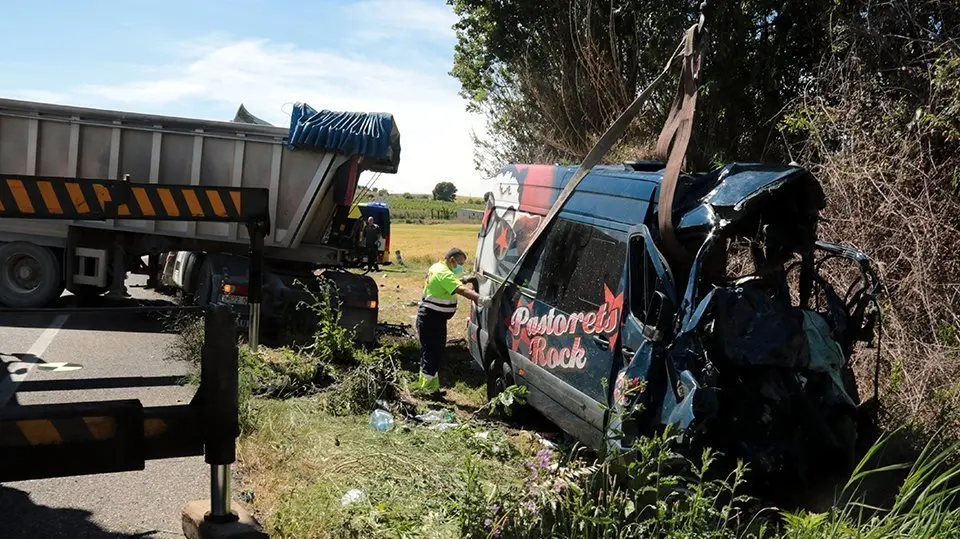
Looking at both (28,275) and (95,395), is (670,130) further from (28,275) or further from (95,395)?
(28,275)

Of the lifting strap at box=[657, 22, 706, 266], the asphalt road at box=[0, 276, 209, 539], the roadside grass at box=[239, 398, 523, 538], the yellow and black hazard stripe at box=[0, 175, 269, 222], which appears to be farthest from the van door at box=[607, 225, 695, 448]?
the yellow and black hazard stripe at box=[0, 175, 269, 222]

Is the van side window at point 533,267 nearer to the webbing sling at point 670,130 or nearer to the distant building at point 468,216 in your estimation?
the webbing sling at point 670,130

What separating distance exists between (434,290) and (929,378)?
14.4ft

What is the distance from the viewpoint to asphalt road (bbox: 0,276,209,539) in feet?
14.7

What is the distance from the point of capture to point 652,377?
489cm

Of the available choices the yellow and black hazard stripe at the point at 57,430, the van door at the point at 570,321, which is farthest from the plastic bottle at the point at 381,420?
the yellow and black hazard stripe at the point at 57,430

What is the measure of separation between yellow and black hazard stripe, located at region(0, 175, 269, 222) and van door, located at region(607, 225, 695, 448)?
130 inches

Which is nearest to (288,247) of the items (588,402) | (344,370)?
(344,370)

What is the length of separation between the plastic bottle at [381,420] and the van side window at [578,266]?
1533 millimetres

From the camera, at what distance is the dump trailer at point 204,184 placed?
1043 centimetres

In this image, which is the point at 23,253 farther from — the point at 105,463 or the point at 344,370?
the point at 105,463

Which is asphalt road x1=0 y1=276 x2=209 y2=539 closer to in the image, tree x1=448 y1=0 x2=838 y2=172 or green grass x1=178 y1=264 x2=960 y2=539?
green grass x1=178 y1=264 x2=960 y2=539

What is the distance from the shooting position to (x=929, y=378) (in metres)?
6.76

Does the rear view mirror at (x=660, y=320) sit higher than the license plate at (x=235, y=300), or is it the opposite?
the rear view mirror at (x=660, y=320)
